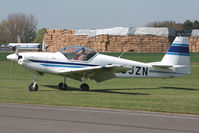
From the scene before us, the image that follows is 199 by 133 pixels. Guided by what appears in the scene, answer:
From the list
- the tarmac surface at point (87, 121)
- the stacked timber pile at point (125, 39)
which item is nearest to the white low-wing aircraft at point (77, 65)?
the tarmac surface at point (87, 121)

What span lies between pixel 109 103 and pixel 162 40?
3775cm

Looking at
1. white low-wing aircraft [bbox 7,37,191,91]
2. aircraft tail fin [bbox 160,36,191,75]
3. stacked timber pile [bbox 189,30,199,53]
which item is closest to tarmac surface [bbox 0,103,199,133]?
white low-wing aircraft [bbox 7,37,191,91]

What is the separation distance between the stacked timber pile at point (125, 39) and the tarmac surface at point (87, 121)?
38377 mm

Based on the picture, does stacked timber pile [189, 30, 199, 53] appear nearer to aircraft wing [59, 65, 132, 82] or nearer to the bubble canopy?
aircraft wing [59, 65, 132, 82]

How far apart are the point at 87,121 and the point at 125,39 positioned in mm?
41747

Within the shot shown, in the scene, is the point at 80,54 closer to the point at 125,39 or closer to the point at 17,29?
the point at 125,39

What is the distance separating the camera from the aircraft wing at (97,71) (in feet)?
52.4

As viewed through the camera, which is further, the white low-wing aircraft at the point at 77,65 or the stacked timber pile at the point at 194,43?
the stacked timber pile at the point at 194,43

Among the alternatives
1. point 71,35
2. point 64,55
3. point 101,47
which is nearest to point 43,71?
point 64,55

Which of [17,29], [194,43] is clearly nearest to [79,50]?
[194,43]

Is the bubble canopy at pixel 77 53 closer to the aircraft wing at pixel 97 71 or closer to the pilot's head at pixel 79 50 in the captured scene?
the pilot's head at pixel 79 50

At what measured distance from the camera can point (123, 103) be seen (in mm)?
12578

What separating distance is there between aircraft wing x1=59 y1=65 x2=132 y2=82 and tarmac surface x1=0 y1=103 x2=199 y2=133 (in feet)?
16.0

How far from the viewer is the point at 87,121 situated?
9094mm
